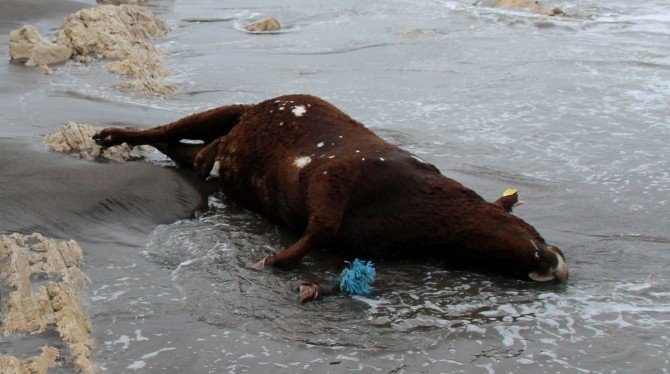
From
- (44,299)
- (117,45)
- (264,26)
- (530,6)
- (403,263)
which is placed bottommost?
(403,263)

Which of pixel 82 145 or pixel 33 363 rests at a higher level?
pixel 82 145

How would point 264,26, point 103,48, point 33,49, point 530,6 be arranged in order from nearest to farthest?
point 33,49, point 103,48, point 264,26, point 530,6

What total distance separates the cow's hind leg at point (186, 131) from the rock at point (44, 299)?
190 cm

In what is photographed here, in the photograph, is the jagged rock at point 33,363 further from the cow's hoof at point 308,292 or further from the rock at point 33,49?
the rock at point 33,49

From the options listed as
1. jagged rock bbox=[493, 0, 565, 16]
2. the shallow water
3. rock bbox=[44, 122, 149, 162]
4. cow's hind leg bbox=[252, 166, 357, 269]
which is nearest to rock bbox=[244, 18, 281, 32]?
the shallow water

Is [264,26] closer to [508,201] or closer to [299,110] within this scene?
[299,110]

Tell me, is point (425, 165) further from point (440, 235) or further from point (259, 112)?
point (259, 112)

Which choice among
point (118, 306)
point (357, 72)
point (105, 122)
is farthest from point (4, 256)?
point (357, 72)

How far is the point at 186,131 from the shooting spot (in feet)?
21.6

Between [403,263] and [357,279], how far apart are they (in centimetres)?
61

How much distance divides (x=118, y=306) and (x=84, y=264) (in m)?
Result: 0.59

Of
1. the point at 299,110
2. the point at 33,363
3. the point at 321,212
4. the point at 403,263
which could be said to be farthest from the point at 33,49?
the point at 33,363

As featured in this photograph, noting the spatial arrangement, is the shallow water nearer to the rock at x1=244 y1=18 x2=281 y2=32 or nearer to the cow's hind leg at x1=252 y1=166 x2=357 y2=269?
the cow's hind leg at x1=252 y1=166 x2=357 y2=269

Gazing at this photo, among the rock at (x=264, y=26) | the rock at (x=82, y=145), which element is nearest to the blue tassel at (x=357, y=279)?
the rock at (x=82, y=145)
